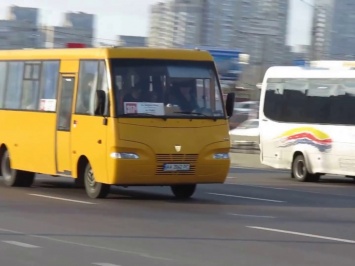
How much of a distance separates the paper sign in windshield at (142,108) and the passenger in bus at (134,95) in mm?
69

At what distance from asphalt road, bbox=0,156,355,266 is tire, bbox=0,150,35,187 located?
373 millimetres

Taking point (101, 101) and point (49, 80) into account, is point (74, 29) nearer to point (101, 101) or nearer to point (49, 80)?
point (49, 80)

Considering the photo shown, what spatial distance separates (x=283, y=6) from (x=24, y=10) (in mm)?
20482

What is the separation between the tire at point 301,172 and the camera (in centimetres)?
2934

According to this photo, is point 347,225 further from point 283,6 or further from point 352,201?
point 283,6

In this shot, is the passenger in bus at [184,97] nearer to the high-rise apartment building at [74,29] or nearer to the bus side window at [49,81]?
the bus side window at [49,81]

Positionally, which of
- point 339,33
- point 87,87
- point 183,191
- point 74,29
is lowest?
point 183,191

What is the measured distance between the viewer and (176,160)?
1950cm

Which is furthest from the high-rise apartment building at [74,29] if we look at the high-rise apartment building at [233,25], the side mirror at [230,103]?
the side mirror at [230,103]

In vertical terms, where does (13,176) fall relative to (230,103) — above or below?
below

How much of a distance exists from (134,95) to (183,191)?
243cm

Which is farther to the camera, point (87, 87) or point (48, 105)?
point (48, 105)

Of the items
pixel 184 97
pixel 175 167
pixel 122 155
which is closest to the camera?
pixel 122 155

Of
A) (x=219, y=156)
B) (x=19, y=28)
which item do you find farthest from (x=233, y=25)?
(x=219, y=156)
